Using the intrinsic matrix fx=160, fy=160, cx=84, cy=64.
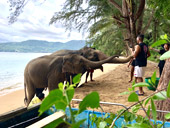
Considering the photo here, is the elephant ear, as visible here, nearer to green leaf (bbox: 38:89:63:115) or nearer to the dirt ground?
the dirt ground

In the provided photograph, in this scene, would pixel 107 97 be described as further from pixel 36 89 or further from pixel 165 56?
pixel 165 56

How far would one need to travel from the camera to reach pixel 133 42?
698 centimetres

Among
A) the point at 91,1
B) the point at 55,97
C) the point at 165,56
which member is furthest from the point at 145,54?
the point at 91,1

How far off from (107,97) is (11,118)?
2908 millimetres

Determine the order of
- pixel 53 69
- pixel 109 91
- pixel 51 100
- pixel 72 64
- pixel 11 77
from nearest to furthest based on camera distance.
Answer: pixel 51 100
pixel 72 64
pixel 53 69
pixel 109 91
pixel 11 77

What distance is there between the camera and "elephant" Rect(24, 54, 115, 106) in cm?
501

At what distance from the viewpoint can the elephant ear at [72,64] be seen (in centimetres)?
490

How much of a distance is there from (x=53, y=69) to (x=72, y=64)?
65 cm

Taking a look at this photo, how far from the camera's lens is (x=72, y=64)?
500 centimetres

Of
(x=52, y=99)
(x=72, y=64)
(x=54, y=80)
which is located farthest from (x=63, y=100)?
(x=54, y=80)

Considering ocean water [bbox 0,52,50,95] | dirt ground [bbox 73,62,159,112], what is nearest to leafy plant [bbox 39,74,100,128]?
dirt ground [bbox 73,62,159,112]

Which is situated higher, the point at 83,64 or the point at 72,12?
the point at 72,12

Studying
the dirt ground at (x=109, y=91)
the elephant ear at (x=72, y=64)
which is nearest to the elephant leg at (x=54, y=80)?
the elephant ear at (x=72, y=64)

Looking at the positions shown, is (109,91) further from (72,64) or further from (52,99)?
(52,99)
